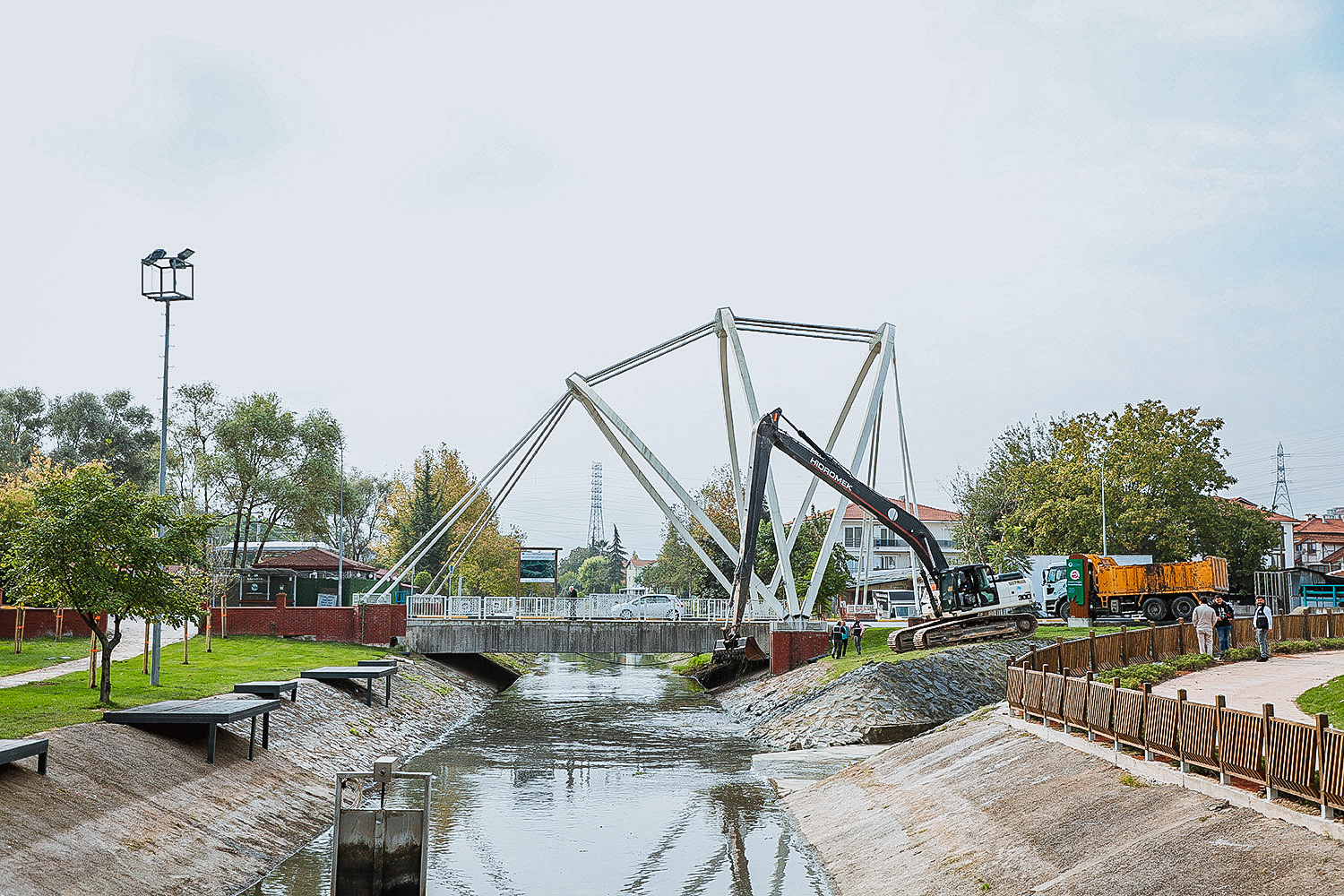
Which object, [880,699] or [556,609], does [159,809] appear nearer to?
[880,699]

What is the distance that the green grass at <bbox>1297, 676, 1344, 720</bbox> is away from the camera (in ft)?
71.5

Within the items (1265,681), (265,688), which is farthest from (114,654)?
(1265,681)

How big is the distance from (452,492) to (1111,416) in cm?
4511

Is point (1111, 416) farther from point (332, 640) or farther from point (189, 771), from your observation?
point (189, 771)

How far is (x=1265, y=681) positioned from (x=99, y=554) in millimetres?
28472

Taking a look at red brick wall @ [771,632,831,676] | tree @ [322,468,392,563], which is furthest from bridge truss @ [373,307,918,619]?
tree @ [322,468,392,563]

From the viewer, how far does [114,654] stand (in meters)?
40.1

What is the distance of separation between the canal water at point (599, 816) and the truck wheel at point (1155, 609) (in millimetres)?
20616

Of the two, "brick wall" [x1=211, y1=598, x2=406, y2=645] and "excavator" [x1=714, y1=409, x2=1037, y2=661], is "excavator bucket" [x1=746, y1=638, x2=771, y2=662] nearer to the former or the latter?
"excavator" [x1=714, y1=409, x2=1037, y2=661]

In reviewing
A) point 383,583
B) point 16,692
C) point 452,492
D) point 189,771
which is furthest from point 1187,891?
point 452,492

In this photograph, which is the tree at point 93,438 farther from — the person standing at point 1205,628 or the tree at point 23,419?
the person standing at point 1205,628

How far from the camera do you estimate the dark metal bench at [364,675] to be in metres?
35.2

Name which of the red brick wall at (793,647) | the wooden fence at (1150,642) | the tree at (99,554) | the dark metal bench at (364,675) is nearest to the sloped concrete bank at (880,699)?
the red brick wall at (793,647)

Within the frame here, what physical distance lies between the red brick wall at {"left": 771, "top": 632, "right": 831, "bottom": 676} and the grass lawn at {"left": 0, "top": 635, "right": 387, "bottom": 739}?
17085mm
